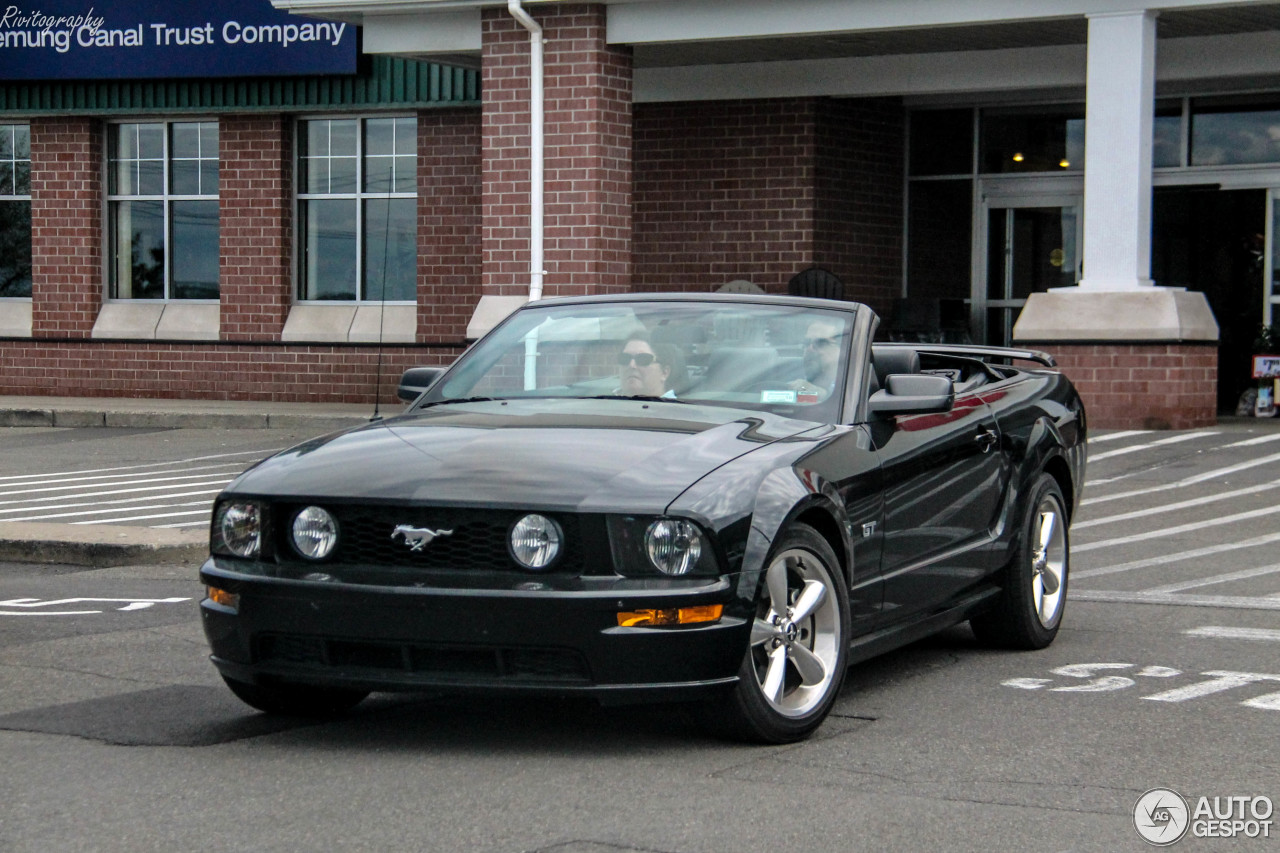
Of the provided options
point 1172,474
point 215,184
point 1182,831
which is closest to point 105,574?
point 1182,831

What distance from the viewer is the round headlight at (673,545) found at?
4980 mm

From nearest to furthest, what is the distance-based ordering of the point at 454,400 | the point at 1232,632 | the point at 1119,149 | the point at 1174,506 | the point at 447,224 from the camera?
the point at 454,400 → the point at 1232,632 → the point at 1174,506 → the point at 1119,149 → the point at 447,224

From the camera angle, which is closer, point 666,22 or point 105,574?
point 105,574

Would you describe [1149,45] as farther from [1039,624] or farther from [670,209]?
[1039,624]

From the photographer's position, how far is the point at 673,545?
16.4 feet

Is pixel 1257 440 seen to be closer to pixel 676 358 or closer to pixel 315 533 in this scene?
pixel 676 358

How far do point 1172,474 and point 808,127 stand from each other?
24.0 ft

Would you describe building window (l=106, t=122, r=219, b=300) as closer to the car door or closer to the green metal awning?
the green metal awning

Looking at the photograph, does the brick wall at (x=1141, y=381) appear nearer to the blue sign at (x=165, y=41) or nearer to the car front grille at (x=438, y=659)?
the blue sign at (x=165, y=41)

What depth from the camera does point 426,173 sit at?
826 inches

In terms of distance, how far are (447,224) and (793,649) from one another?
1605cm

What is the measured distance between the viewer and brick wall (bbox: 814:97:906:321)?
64.6ft

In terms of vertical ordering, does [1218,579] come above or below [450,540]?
below

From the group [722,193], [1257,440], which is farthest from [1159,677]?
[722,193]
